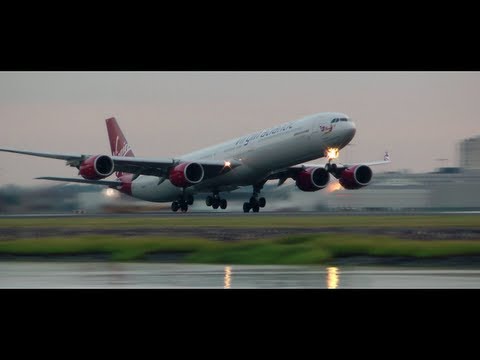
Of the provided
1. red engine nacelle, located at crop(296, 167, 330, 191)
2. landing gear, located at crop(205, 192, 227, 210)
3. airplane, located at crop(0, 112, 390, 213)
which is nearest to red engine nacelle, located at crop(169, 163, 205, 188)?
airplane, located at crop(0, 112, 390, 213)

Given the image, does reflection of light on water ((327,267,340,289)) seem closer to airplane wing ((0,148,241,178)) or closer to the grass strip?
the grass strip

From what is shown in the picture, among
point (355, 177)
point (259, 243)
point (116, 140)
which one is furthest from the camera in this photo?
point (116, 140)

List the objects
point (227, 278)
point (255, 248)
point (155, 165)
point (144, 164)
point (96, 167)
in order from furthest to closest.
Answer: point (155, 165), point (144, 164), point (96, 167), point (255, 248), point (227, 278)

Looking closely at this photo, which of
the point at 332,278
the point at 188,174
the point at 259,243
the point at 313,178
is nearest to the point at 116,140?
the point at 188,174

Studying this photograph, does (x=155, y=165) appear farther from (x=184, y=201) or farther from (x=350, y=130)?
(x=350, y=130)

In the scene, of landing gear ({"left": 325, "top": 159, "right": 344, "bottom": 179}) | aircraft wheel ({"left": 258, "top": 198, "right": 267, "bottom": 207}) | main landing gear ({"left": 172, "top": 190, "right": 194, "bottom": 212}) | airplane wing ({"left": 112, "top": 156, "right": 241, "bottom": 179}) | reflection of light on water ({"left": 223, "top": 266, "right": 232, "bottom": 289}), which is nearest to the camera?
reflection of light on water ({"left": 223, "top": 266, "right": 232, "bottom": 289})

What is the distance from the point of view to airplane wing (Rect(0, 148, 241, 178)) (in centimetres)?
6322

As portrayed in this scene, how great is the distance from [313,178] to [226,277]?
38.5m

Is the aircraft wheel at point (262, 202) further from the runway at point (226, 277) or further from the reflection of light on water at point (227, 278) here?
the reflection of light on water at point (227, 278)

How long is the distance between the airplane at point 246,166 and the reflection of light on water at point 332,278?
1103 inches

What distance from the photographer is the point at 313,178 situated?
65.4 metres
